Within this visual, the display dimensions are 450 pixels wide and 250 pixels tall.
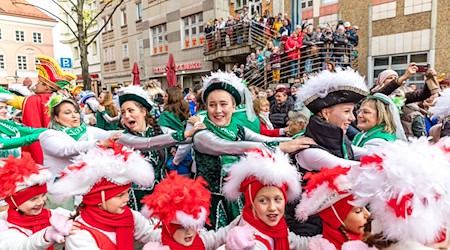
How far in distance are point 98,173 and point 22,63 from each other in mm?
48073

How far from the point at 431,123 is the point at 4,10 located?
4808cm

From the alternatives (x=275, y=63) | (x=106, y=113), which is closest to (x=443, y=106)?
(x=106, y=113)

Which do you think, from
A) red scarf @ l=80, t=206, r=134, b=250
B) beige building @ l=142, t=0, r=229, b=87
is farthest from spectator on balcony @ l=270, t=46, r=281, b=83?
red scarf @ l=80, t=206, r=134, b=250

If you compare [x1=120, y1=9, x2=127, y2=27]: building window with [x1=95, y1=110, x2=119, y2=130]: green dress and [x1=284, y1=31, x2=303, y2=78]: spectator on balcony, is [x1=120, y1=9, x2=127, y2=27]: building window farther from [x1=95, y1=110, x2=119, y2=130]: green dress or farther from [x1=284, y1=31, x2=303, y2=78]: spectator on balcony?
[x1=95, y1=110, x2=119, y2=130]: green dress

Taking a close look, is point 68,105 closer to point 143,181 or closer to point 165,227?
point 143,181

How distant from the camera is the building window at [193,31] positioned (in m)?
20.9

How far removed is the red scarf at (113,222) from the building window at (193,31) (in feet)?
62.7

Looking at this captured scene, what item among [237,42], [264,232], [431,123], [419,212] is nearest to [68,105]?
[264,232]

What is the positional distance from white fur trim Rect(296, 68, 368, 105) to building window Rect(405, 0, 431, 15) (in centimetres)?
1283

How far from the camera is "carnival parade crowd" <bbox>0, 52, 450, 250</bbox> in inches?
49.6

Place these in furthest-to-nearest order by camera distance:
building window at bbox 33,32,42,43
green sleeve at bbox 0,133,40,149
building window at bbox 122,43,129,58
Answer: building window at bbox 33,32,42,43 < building window at bbox 122,43,129,58 < green sleeve at bbox 0,133,40,149

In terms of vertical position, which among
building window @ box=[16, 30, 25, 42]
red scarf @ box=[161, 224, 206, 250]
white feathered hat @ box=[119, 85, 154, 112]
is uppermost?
building window @ box=[16, 30, 25, 42]

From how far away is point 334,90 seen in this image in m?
2.35

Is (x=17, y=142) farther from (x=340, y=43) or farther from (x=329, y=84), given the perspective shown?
(x=340, y=43)
